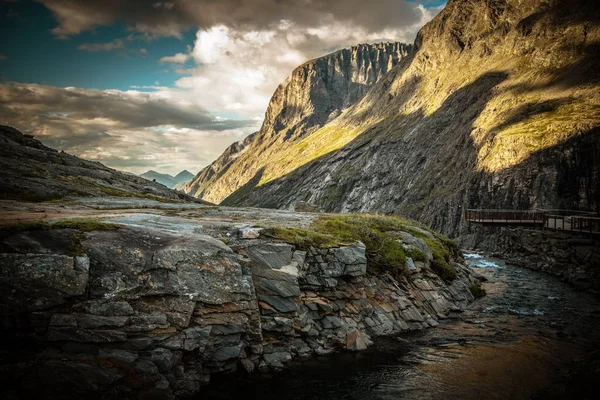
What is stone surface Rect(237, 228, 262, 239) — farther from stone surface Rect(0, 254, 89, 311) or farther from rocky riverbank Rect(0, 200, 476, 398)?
stone surface Rect(0, 254, 89, 311)

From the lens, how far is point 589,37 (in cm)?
9581

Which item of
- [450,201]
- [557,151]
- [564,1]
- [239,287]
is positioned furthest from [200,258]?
[564,1]

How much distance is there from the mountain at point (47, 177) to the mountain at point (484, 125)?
6752 cm

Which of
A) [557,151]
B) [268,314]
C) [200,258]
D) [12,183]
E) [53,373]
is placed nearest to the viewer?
[53,373]

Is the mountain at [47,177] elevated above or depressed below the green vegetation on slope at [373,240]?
above

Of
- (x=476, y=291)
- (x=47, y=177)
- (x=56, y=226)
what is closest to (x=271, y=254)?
(x=56, y=226)

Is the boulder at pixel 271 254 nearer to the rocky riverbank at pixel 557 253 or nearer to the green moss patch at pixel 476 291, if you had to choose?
the green moss patch at pixel 476 291

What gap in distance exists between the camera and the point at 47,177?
35000 millimetres

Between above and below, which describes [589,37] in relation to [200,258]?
above

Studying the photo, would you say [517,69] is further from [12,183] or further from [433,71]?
[12,183]

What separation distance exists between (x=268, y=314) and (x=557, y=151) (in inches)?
2884

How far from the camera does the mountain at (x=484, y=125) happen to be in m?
68.8

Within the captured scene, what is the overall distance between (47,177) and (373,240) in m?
32.5

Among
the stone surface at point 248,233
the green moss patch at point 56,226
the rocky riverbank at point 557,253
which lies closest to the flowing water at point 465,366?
the stone surface at point 248,233
